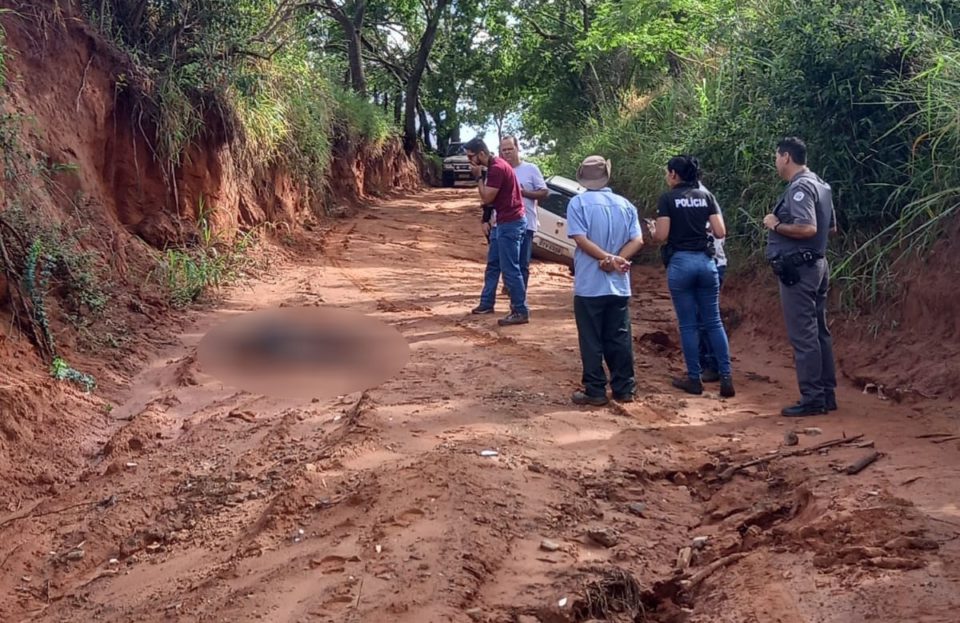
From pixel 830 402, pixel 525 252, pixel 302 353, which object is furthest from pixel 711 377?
pixel 302 353

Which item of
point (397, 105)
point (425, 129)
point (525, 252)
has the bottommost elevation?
point (525, 252)

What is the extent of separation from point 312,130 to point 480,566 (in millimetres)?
12063

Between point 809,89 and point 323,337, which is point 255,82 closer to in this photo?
point 323,337

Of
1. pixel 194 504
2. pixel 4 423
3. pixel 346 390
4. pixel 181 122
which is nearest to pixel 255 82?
pixel 181 122

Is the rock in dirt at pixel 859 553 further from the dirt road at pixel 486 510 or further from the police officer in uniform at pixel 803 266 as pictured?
the police officer in uniform at pixel 803 266

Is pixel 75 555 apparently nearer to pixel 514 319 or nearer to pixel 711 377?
pixel 711 377

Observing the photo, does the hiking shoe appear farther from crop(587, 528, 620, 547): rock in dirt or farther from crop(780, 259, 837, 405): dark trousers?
crop(587, 528, 620, 547): rock in dirt

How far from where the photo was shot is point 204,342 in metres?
8.23

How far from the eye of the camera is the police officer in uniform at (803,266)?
6.18 metres

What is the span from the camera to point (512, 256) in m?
9.02

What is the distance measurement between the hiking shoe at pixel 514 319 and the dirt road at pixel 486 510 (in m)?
1.44

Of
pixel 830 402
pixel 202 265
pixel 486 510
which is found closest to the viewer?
pixel 486 510

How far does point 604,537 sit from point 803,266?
2.84 metres

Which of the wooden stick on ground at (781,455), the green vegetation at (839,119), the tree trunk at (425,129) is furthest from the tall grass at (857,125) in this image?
the tree trunk at (425,129)
